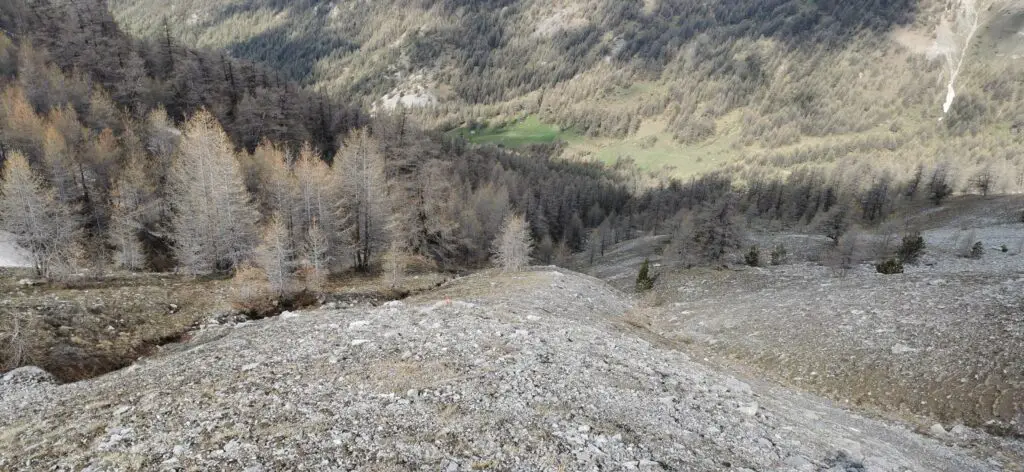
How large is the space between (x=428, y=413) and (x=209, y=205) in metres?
34.0

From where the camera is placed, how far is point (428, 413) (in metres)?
10.9

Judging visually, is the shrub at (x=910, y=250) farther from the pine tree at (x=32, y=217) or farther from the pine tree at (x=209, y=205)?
the pine tree at (x=32, y=217)

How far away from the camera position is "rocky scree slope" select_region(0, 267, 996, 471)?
921cm

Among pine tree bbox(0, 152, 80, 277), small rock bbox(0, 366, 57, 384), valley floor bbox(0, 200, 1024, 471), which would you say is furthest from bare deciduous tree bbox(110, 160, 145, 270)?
small rock bbox(0, 366, 57, 384)

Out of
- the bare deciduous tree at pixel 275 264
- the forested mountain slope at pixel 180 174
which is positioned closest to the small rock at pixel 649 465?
the bare deciduous tree at pixel 275 264

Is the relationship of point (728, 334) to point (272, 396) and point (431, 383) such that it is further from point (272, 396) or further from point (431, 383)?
point (272, 396)

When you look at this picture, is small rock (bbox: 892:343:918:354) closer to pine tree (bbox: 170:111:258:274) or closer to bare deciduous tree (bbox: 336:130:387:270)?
bare deciduous tree (bbox: 336:130:387:270)

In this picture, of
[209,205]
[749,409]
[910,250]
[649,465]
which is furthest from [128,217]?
[910,250]

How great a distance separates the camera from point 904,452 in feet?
41.4

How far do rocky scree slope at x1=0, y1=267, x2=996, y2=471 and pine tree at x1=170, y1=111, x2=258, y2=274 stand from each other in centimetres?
2282

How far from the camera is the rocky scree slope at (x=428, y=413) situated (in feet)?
30.2

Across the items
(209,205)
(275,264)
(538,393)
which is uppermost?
(209,205)

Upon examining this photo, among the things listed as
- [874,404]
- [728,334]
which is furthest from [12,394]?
[728,334]

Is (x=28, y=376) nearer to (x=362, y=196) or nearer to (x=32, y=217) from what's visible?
(x=32, y=217)
